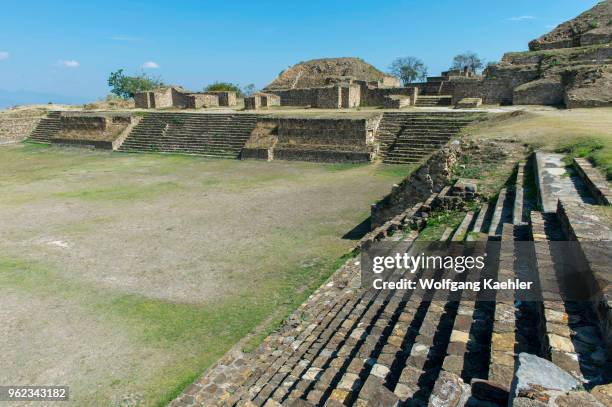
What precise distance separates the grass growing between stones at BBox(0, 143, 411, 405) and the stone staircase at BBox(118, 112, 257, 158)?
5.65m

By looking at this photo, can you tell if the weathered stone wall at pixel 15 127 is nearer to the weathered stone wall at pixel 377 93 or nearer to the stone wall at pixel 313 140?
the stone wall at pixel 313 140

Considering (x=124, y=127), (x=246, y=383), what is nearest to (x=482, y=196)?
(x=246, y=383)

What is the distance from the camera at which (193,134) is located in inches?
888

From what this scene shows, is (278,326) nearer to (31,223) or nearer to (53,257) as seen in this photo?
(53,257)

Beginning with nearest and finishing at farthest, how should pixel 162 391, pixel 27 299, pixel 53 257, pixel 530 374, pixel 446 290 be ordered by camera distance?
pixel 530 374 < pixel 446 290 < pixel 162 391 < pixel 27 299 < pixel 53 257

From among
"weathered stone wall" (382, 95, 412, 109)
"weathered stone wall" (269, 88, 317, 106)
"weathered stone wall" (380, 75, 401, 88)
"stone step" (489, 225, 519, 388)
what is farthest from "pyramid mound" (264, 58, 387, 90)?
"stone step" (489, 225, 519, 388)

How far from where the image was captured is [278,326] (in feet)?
18.2

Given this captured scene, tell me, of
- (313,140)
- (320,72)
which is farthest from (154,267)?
(320,72)

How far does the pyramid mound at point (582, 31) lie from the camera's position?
23578mm

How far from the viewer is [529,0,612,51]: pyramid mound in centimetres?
2358

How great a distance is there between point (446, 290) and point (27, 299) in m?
6.64

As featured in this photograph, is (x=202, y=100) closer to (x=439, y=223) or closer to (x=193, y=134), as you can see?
(x=193, y=134)

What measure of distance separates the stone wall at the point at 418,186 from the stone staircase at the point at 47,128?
1022 inches

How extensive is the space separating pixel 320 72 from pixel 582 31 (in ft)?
69.4
